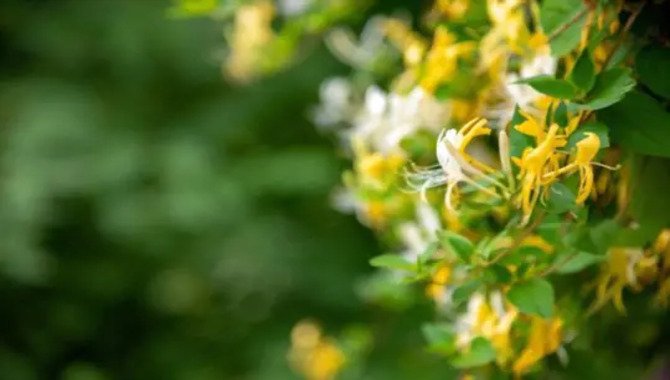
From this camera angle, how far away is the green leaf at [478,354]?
1.48 ft

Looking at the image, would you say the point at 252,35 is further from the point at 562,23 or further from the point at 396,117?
the point at 562,23

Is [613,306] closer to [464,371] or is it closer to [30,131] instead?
[464,371]

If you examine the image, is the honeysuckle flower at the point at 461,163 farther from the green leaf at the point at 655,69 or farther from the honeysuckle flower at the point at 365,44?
the honeysuckle flower at the point at 365,44

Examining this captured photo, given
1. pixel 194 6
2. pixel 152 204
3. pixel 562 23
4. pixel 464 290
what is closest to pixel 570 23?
pixel 562 23

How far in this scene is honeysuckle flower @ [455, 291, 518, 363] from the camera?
0.46 metres

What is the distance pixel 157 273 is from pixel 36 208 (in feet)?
0.69

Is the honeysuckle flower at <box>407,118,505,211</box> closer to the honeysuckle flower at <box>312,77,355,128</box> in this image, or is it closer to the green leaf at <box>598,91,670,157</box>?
the green leaf at <box>598,91,670,157</box>

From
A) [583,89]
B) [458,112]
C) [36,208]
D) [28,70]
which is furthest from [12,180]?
[583,89]

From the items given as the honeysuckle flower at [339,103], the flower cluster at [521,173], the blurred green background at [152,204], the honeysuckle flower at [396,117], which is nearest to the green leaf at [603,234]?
the flower cluster at [521,173]

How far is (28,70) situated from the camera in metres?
1.29

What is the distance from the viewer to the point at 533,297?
15.9 inches

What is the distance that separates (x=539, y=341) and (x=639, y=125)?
0.12 metres

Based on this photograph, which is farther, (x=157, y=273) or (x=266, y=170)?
(x=157, y=273)

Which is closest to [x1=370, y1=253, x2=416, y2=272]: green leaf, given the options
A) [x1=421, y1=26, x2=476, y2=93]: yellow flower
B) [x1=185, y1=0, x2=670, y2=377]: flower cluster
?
[x1=185, y1=0, x2=670, y2=377]: flower cluster
